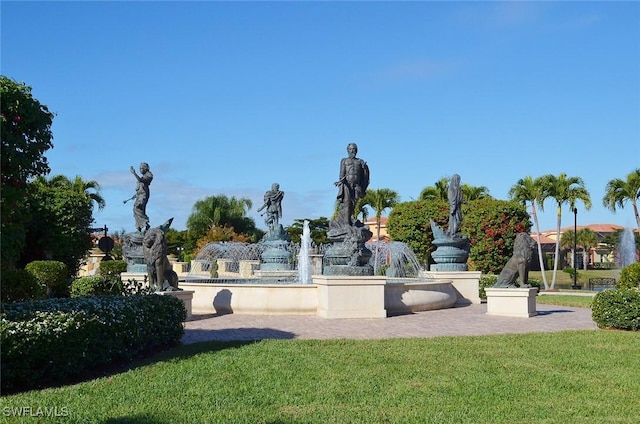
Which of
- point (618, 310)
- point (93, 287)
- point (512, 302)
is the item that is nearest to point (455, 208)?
point (512, 302)

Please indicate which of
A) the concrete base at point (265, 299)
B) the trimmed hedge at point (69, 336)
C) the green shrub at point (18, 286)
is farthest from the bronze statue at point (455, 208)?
the green shrub at point (18, 286)

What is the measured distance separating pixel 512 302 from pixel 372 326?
4.22 metres

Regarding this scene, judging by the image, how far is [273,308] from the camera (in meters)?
13.7

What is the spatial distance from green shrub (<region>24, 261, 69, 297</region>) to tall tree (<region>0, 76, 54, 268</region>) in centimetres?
1327

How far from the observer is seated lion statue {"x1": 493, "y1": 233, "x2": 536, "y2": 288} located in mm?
13998

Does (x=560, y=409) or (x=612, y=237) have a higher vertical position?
(x=612, y=237)

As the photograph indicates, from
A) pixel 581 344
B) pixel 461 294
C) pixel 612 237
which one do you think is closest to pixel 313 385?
pixel 581 344

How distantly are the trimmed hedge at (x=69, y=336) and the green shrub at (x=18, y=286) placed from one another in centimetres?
901

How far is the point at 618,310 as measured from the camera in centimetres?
1151

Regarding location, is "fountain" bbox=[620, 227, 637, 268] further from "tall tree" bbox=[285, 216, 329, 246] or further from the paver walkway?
the paver walkway

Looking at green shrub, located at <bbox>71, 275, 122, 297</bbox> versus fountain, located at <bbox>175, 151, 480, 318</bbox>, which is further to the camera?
green shrub, located at <bbox>71, 275, 122, 297</bbox>

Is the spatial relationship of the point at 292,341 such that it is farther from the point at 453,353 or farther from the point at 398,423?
the point at 398,423

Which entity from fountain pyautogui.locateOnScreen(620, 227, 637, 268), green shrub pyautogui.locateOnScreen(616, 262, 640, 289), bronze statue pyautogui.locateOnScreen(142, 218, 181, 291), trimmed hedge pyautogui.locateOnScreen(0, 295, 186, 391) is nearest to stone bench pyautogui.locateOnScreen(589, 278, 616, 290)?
green shrub pyautogui.locateOnScreen(616, 262, 640, 289)

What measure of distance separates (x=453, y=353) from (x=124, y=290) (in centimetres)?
600
